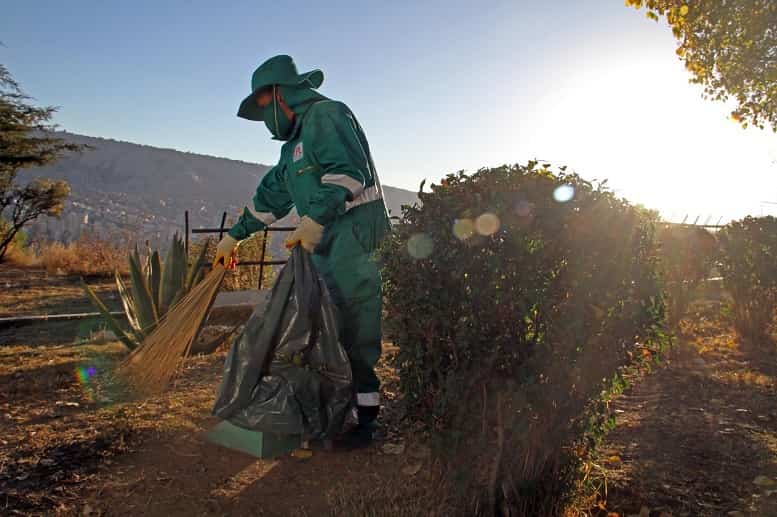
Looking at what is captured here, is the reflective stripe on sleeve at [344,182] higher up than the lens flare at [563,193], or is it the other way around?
the reflective stripe on sleeve at [344,182]

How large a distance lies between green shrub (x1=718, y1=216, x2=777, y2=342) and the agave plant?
5252mm

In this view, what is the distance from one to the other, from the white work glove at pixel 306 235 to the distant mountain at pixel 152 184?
52272mm

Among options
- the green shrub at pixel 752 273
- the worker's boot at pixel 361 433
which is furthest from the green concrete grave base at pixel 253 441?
the green shrub at pixel 752 273

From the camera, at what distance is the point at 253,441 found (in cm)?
291

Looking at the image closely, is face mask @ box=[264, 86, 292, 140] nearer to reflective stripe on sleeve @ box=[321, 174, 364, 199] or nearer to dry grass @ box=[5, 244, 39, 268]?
reflective stripe on sleeve @ box=[321, 174, 364, 199]

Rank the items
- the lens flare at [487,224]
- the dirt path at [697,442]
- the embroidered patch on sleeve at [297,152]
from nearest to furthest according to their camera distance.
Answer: the lens flare at [487,224] < the dirt path at [697,442] < the embroidered patch on sleeve at [297,152]

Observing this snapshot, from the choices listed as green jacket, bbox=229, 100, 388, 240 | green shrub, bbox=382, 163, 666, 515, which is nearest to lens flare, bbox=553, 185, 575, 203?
green shrub, bbox=382, 163, 666, 515

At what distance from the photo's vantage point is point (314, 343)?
2.89 metres

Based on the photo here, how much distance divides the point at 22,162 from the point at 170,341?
48.1ft

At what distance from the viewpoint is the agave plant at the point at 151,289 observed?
4.80 metres

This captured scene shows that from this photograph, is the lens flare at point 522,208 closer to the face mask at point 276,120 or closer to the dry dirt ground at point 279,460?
the dry dirt ground at point 279,460

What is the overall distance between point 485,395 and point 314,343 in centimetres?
106

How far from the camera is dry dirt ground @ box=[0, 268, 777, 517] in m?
2.40

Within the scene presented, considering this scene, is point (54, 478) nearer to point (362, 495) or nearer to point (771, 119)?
point (362, 495)
